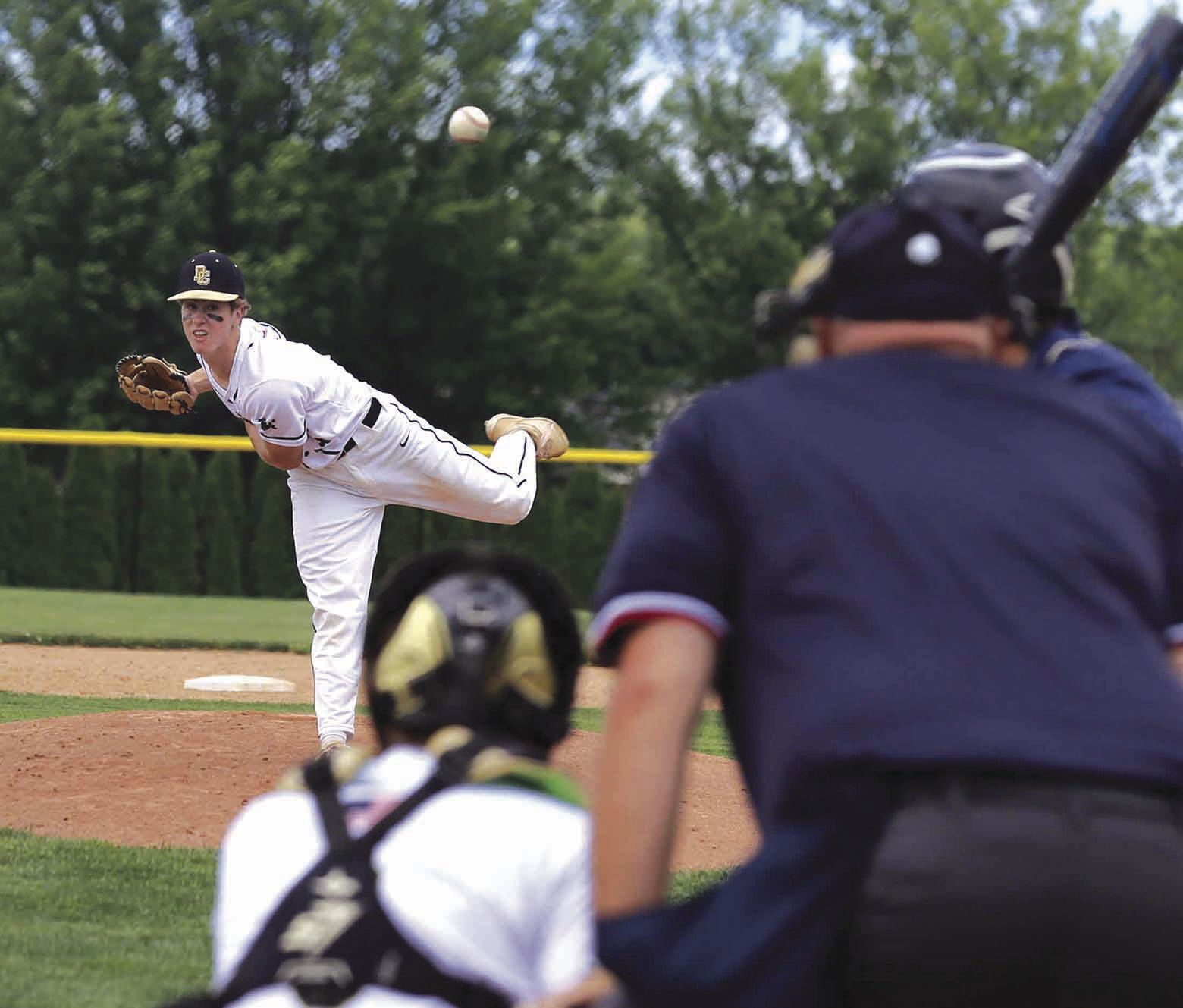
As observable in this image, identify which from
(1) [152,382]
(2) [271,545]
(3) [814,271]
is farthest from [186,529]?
(3) [814,271]

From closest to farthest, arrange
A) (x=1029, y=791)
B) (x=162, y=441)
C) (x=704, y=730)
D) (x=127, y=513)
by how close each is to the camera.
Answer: (x=1029, y=791) < (x=704, y=730) < (x=162, y=441) < (x=127, y=513)

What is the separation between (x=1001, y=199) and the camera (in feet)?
8.36

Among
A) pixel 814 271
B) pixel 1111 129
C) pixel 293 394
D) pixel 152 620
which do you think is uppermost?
pixel 1111 129

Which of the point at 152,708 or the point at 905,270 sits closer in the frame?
the point at 905,270

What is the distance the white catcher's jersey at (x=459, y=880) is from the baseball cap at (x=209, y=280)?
16.5 ft

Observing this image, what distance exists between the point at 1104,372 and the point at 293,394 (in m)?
4.60

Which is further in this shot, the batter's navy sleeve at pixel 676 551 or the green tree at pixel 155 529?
the green tree at pixel 155 529

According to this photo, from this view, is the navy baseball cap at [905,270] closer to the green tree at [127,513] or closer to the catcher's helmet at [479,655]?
the catcher's helmet at [479,655]

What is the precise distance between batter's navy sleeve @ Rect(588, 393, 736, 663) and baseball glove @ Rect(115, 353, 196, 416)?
6198 mm

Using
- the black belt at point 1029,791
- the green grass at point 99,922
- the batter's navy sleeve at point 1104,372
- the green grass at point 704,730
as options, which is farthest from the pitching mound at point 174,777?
the black belt at point 1029,791

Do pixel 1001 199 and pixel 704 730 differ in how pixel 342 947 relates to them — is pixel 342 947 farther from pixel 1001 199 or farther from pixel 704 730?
pixel 704 730

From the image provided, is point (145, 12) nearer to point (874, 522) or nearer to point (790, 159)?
point (790, 159)

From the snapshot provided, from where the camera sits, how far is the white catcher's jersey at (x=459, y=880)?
1.92 m

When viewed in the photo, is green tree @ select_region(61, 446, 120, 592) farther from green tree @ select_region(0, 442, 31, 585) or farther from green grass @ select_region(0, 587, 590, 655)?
green grass @ select_region(0, 587, 590, 655)
